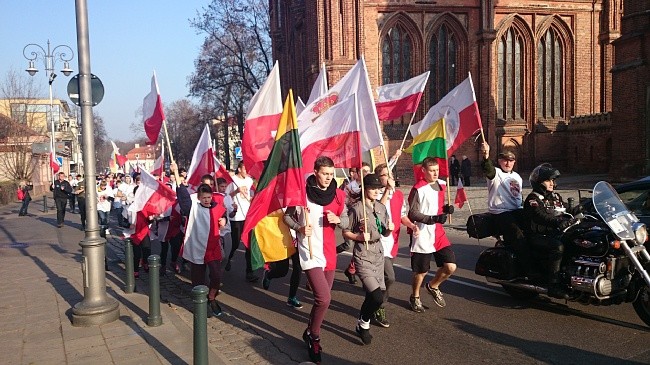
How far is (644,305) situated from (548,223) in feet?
4.25

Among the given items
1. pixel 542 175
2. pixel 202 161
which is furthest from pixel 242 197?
pixel 542 175

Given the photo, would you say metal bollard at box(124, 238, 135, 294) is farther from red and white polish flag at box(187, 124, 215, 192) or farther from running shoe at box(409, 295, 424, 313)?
running shoe at box(409, 295, 424, 313)

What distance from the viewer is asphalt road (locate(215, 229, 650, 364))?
17.4 ft

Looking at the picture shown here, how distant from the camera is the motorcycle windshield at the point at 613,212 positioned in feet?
18.1

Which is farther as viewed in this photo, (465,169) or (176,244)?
(465,169)

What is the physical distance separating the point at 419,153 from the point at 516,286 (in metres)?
2.57

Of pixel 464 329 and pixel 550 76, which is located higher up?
pixel 550 76

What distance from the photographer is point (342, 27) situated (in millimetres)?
29688

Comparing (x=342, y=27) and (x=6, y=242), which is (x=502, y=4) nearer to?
(x=342, y=27)

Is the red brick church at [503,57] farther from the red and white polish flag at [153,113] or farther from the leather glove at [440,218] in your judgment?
the leather glove at [440,218]

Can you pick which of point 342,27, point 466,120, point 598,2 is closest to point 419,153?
point 466,120

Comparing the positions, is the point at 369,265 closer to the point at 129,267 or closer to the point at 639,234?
the point at 639,234

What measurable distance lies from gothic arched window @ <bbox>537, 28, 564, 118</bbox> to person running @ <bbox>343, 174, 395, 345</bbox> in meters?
31.0

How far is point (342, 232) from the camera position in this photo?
5.78m
